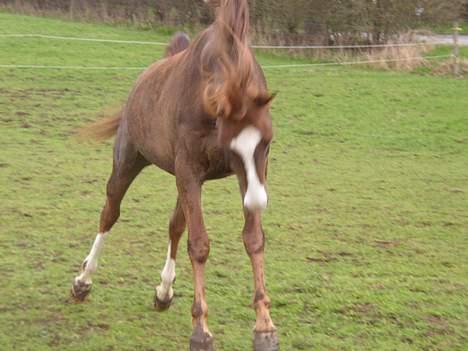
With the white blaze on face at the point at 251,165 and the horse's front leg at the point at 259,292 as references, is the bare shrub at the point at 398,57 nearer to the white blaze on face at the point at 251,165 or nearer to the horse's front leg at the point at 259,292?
the horse's front leg at the point at 259,292

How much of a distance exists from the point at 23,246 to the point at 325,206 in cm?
306

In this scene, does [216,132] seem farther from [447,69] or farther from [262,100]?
[447,69]

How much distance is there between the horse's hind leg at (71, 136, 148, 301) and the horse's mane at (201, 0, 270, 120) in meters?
1.34

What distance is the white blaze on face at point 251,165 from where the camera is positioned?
379 cm

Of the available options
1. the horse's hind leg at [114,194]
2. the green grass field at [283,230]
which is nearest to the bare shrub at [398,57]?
the green grass field at [283,230]

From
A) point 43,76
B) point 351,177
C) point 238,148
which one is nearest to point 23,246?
point 238,148

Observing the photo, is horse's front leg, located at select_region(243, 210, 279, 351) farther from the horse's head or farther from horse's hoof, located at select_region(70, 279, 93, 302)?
horse's hoof, located at select_region(70, 279, 93, 302)

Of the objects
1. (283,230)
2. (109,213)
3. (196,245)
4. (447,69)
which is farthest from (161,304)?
(447,69)

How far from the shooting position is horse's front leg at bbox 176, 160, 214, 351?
4.02 metres

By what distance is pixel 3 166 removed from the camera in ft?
30.9

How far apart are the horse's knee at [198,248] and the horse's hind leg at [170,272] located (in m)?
1.02

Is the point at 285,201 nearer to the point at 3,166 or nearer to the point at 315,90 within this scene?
the point at 3,166

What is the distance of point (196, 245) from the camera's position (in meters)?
4.13

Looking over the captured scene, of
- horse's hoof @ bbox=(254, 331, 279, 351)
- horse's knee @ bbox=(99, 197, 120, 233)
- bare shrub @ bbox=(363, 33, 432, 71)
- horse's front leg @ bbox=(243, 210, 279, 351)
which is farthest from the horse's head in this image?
bare shrub @ bbox=(363, 33, 432, 71)
